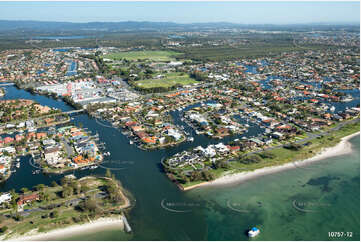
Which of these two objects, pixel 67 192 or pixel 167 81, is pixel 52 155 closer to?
pixel 67 192

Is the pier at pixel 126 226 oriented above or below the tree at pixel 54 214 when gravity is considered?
below

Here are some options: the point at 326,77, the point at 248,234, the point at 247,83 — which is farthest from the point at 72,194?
the point at 326,77

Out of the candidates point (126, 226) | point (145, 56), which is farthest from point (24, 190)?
point (145, 56)

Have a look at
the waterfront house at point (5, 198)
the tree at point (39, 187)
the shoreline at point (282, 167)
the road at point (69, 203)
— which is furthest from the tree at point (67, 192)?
the shoreline at point (282, 167)

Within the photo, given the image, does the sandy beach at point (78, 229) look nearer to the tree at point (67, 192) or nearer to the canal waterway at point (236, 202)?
the canal waterway at point (236, 202)

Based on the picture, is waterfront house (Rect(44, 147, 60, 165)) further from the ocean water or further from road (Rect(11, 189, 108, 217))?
the ocean water

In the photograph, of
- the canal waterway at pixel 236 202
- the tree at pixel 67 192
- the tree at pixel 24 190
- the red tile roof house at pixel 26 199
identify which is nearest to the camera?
the canal waterway at pixel 236 202
